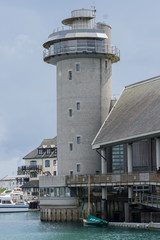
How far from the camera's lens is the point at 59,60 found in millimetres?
84438

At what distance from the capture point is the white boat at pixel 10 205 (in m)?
124

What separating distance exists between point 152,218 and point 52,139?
84.8 meters

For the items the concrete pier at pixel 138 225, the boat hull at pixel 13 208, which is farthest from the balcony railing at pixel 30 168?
the concrete pier at pixel 138 225

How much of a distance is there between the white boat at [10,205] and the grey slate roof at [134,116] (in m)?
47.6

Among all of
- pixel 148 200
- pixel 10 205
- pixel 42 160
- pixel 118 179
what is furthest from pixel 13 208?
pixel 148 200

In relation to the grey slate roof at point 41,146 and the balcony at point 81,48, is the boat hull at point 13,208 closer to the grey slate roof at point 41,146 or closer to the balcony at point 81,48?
the grey slate roof at point 41,146

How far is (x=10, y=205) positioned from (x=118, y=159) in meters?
54.5

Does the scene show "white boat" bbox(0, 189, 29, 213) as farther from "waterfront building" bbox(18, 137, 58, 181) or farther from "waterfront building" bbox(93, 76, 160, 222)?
"waterfront building" bbox(93, 76, 160, 222)

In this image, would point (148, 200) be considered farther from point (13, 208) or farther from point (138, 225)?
point (13, 208)

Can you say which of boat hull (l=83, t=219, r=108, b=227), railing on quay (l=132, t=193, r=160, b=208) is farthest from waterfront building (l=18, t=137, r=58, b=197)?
railing on quay (l=132, t=193, r=160, b=208)

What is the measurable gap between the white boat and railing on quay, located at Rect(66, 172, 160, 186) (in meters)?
47.1

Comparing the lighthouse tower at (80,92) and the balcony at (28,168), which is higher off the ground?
the lighthouse tower at (80,92)

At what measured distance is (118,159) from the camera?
264 feet

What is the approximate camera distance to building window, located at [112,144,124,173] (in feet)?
263
